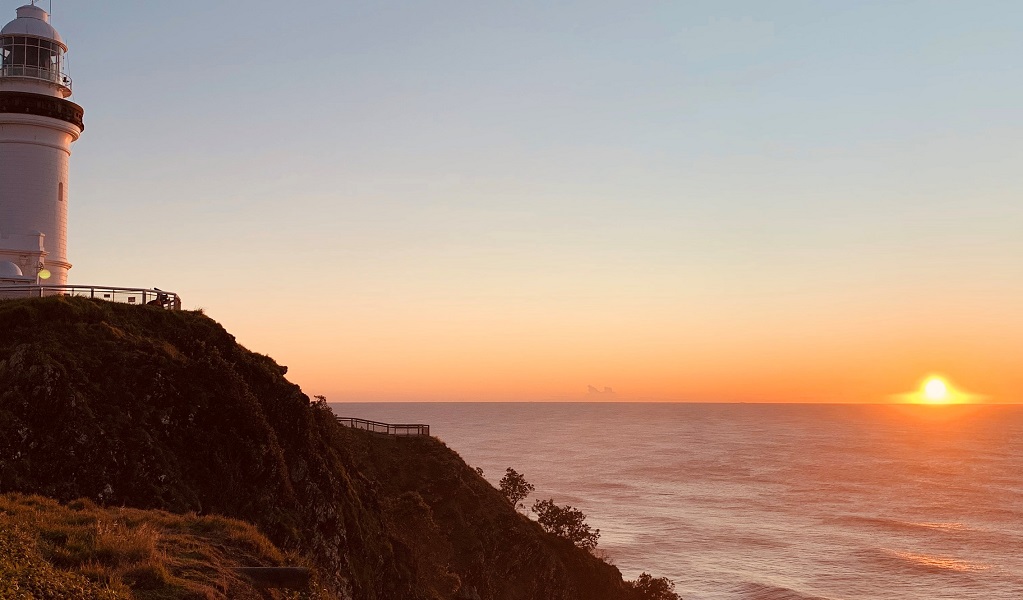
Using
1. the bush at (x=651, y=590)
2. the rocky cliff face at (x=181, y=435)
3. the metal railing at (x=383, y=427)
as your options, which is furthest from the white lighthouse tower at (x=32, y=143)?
the bush at (x=651, y=590)

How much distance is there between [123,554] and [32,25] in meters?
40.5

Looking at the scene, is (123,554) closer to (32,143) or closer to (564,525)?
(32,143)

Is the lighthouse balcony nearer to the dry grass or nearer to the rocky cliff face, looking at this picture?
the rocky cliff face

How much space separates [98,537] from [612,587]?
153 feet

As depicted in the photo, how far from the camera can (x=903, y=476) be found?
600 feet

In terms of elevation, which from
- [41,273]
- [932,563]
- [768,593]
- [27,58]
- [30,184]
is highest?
[27,58]

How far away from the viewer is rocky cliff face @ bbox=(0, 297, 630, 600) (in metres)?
26.5

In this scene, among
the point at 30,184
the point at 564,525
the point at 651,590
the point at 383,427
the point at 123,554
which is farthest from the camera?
the point at 564,525

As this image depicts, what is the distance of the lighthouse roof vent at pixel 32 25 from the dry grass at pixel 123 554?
34.4 m

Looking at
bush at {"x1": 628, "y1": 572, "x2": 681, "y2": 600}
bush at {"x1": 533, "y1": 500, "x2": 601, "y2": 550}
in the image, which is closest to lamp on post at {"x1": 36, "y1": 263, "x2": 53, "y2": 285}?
bush at {"x1": 533, "y1": 500, "x2": 601, "y2": 550}

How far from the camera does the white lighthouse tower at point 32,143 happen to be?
144ft

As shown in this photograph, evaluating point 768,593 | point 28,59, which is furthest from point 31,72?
point 768,593

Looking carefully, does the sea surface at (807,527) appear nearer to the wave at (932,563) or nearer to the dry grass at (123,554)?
the wave at (932,563)

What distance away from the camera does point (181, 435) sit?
2944 centimetres
